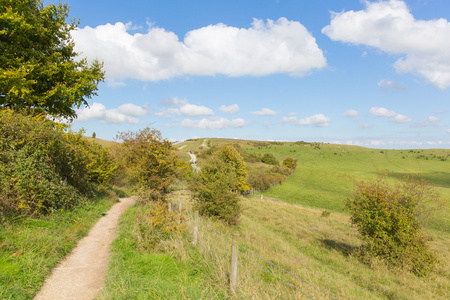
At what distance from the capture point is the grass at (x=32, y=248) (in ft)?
16.9

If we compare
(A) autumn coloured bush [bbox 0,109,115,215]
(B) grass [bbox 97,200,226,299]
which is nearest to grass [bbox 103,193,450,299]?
(B) grass [bbox 97,200,226,299]

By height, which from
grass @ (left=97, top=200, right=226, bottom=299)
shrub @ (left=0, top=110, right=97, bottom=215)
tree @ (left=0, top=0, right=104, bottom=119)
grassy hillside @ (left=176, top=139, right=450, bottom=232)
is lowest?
grassy hillside @ (left=176, top=139, right=450, bottom=232)

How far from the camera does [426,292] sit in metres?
9.09

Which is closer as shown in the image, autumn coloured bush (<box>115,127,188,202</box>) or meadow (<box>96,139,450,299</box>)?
meadow (<box>96,139,450,299</box>)

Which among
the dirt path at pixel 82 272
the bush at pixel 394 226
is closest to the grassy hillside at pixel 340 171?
the bush at pixel 394 226

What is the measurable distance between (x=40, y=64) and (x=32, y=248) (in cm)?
1200

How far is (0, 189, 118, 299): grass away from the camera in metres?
5.15

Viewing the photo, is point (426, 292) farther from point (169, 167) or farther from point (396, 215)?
point (169, 167)

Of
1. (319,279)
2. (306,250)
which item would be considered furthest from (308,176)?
(319,279)

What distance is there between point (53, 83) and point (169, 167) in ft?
28.8

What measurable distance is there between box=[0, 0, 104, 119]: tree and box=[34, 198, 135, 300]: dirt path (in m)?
9.08

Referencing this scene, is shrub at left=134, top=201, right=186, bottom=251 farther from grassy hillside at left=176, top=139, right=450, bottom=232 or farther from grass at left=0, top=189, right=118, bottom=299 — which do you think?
grassy hillside at left=176, top=139, right=450, bottom=232

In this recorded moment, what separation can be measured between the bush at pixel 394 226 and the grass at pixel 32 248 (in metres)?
13.8

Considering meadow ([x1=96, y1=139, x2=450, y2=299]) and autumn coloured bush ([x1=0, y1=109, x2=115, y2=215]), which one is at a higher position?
autumn coloured bush ([x1=0, y1=109, x2=115, y2=215])
